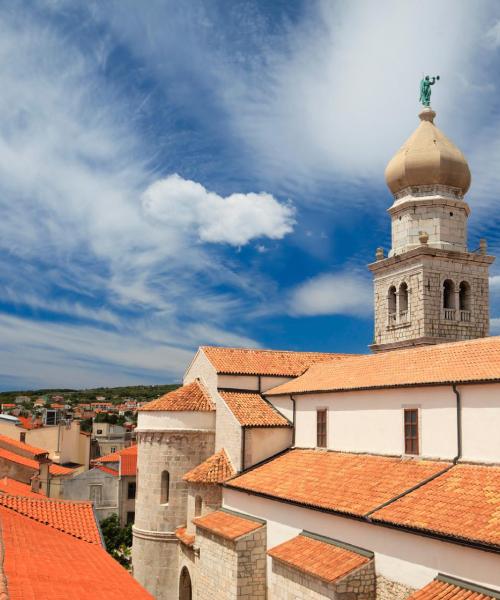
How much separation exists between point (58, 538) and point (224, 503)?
1009cm

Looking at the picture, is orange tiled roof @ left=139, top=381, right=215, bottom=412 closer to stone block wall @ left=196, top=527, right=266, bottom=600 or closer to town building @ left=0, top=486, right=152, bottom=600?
stone block wall @ left=196, top=527, right=266, bottom=600

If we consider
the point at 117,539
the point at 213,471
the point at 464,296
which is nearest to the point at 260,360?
the point at 213,471

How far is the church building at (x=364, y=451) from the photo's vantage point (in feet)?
46.8

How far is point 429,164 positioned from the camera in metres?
28.4

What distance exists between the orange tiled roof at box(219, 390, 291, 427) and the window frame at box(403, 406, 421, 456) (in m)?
7.30

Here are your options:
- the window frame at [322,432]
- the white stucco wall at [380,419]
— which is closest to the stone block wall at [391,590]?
the white stucco wall at [380,419]

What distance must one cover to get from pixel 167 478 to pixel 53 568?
52.6ft

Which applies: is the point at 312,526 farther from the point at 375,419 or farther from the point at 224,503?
the point at 224,503

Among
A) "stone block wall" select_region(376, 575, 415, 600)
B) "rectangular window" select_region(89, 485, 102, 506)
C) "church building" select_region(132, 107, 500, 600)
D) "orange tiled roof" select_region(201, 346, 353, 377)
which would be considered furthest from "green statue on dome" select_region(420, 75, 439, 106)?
"rectangular window" select_region(89, 485, 102, 506)

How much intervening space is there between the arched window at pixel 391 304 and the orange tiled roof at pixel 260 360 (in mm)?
3821

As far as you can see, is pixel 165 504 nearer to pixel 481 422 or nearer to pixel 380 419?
pixel 380 419

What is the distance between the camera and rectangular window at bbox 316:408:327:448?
2258 cm

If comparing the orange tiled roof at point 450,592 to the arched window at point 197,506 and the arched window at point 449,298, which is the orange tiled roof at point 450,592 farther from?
the arched window at point 449,298

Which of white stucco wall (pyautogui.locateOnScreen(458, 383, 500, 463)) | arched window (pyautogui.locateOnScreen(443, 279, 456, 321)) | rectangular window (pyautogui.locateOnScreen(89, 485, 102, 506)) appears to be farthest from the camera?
rectangular window (pyautogui.locateOnScreen(89, 485, 102, 506))
